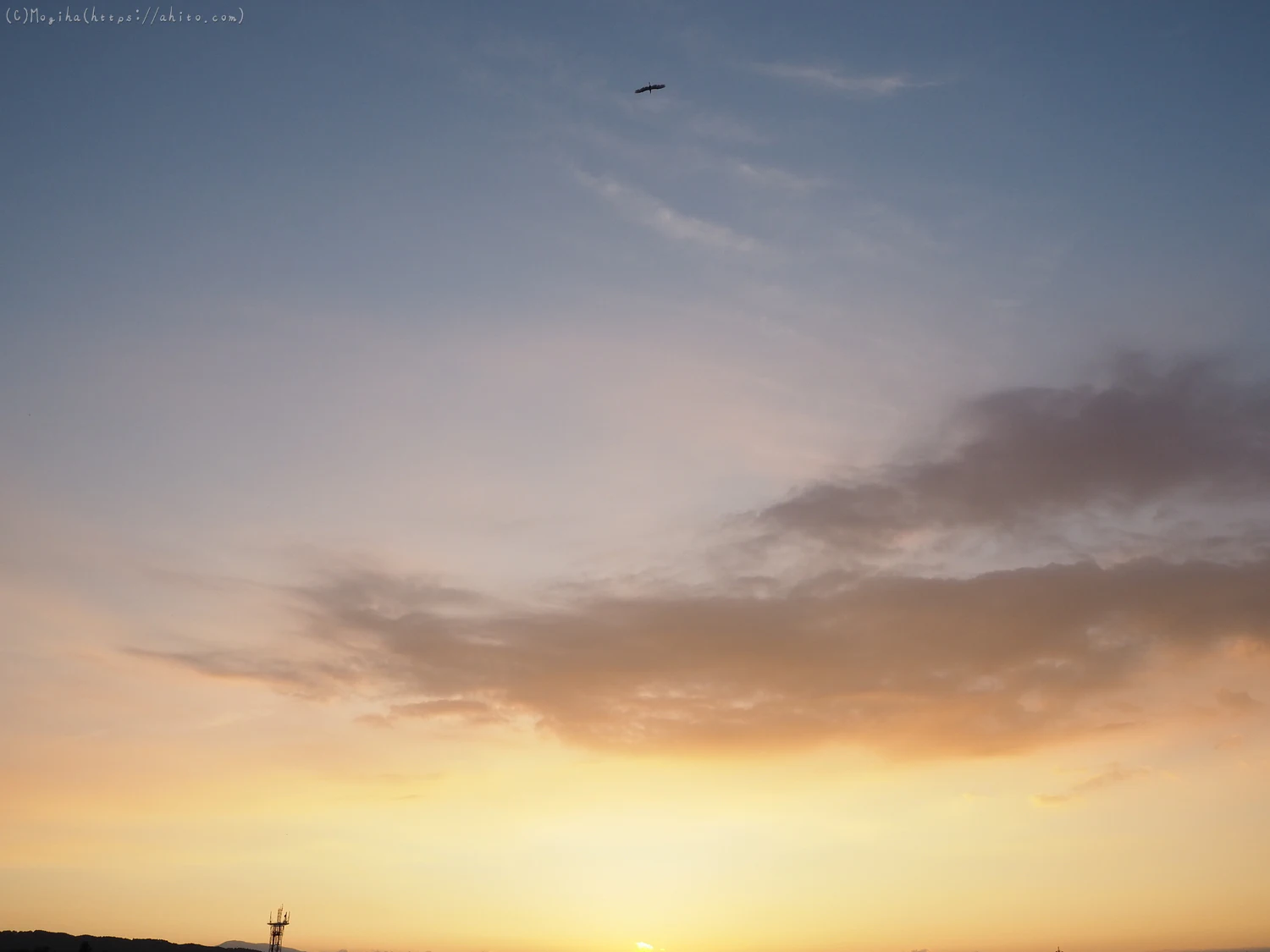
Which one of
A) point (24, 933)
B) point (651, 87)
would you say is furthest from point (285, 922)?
point (651, 87)

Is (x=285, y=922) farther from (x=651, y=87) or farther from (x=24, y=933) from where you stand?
(x=651, y=87)

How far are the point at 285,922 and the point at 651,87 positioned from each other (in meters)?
167

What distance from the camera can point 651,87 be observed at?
146625mm

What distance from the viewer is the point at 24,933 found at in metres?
190

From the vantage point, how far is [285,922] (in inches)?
7854

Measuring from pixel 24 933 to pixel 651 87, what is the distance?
186 m

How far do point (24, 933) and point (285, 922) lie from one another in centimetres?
4604

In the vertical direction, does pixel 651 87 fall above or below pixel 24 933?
above

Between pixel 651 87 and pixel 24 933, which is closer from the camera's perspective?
pixel 651 87

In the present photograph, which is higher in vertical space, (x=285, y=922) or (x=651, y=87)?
(x=651, y=87)

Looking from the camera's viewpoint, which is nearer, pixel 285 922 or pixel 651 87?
pixel 651 87
